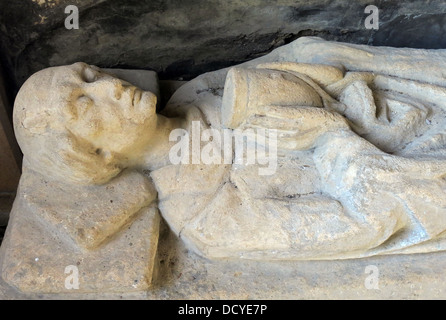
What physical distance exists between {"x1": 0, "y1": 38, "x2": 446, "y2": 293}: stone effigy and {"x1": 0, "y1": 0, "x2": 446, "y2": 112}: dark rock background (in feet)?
1.84

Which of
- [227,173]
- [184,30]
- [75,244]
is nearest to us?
[75,244]

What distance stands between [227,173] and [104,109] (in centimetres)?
60

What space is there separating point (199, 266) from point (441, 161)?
111 centimetres

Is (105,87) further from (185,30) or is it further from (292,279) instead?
(292,279)

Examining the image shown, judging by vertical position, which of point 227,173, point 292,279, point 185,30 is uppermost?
point 185,30

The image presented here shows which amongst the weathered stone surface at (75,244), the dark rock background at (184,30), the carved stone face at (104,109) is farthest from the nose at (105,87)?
the dark rock background at (184,30)

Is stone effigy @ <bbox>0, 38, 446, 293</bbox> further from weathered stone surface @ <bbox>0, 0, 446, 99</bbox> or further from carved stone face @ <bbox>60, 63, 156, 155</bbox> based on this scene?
weathered stone surface @ <bbox>0, 0, 446, 99</bbox>

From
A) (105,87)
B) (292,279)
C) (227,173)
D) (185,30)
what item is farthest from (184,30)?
(292,279)

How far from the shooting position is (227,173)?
6.59 feet

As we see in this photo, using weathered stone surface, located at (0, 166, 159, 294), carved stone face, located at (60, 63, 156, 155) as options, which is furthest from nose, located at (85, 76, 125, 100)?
weathered stone surface, located at (0, 166, 159, 294)

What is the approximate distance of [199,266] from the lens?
1930mm

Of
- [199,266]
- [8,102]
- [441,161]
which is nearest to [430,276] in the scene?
[441,161]

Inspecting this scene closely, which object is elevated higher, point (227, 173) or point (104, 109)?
point (104, 109)

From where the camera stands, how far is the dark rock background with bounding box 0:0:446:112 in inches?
91.9
